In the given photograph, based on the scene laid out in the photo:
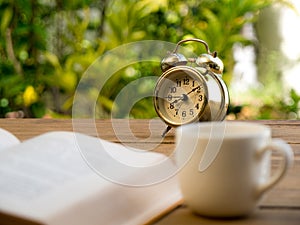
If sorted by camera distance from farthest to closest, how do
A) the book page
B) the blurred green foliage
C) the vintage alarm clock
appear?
the blurred green foliage < the vintage alarm clock < the book page

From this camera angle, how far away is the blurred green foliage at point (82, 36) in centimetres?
341

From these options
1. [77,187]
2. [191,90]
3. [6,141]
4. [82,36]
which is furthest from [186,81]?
[82,36]

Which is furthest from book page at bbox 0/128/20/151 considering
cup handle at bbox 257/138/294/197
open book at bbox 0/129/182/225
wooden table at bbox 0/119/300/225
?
cup handle at bbox 257/138/294/197

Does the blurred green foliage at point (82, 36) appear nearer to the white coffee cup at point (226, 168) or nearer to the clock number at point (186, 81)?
the clock number at point (186, 81)

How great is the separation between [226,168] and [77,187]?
0.20m

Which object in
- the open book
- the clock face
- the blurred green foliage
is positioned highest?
the blurred green foliage

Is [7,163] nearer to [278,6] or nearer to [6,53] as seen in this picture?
[6,53]

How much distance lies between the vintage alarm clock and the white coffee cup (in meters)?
0.49

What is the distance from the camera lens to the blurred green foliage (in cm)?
341

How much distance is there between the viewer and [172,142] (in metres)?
1.31

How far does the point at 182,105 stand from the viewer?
1.32 metres

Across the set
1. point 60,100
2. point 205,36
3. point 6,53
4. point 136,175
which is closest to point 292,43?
point 205,36

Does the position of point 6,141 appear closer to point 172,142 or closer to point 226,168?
point 172,142

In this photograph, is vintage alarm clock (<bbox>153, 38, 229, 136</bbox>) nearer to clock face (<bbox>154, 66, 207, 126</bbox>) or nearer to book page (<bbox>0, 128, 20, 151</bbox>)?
clock face (<bbox>154, 66, 207, 126</bbox>)
